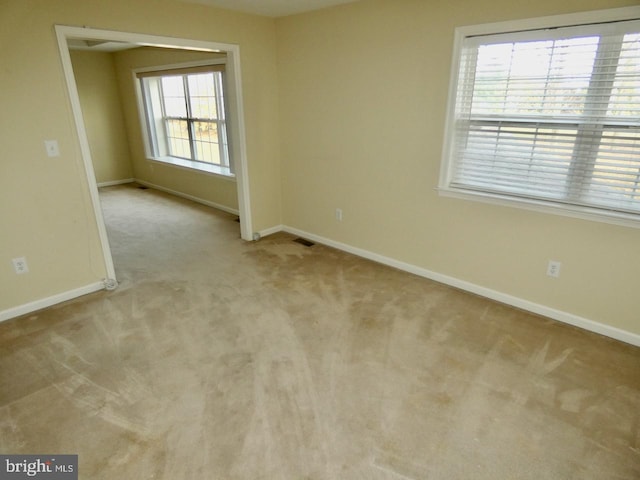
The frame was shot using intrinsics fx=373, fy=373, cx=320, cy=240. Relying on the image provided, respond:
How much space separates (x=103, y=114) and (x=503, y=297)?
719 cm

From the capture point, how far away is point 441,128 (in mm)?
3021

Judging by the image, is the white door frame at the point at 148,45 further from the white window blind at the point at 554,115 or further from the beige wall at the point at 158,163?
the white window blind at the point at 554,115

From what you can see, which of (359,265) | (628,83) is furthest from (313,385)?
(628,83)

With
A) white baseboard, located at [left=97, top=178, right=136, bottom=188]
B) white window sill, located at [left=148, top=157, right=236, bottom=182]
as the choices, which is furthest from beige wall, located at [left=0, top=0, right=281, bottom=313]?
white baseboard, located at [left=97, top=178, right=136, bottom=188]

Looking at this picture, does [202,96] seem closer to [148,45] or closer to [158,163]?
[158,163]

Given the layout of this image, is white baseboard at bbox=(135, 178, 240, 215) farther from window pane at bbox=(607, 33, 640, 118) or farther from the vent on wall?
window pane at bbox=(607, 33, 640, 118)

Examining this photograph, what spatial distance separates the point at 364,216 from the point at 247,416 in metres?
2.34

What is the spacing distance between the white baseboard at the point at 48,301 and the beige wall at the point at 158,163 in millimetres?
2455

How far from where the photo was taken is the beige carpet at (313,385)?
5.65 ft

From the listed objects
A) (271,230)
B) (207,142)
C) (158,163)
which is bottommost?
(271,230)

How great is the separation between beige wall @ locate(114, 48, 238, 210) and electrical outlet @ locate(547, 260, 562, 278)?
3.93 m

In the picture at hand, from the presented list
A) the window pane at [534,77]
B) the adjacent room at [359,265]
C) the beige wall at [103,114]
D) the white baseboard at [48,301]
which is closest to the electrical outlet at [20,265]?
the adjacent room at [359,265]

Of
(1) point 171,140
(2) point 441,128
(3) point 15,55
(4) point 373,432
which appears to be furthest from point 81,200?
(1) point 171,140

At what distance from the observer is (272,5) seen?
334 centimetres
